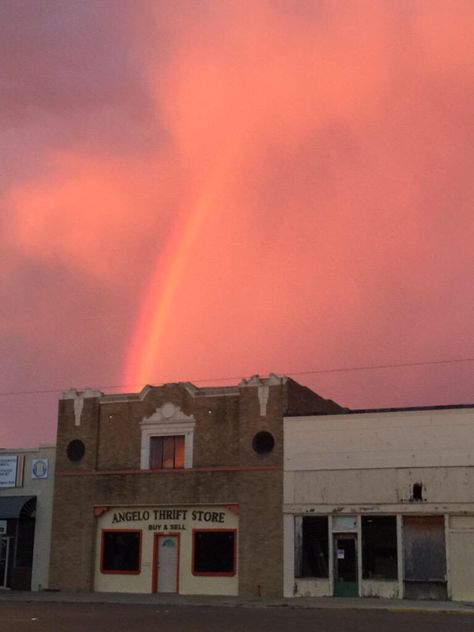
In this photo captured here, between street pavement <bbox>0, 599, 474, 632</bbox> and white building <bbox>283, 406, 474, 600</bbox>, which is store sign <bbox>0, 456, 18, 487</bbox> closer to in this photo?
street pavement <bbox>0, 599, 474, 632</bbox>

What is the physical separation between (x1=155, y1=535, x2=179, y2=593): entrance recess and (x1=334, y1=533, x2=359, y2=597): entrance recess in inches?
297

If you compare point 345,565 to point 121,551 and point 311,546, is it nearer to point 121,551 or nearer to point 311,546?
point 311,546

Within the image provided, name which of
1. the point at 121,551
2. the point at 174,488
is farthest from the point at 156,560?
the point at 174,488

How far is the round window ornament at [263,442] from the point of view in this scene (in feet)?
130

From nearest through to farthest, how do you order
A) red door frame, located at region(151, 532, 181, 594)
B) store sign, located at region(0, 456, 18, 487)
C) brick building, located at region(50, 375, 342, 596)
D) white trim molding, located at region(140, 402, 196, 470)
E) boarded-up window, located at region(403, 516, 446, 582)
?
boarded-up window, located at region(403, 516, 446, 582) → brick building, located at region(50, 375, 342, 596) → red door frame, located at region(151, 532, 181, 594) → white trim molding, located at region(140, 402, 196, 470) → store sign, located at region(0, 456, 18, 487)

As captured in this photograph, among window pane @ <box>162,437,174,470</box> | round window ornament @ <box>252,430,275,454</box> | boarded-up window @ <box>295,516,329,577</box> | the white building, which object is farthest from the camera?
window pane @ <box>162,437,174,470</box>

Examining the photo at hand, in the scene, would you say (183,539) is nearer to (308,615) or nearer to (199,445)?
(199,445)

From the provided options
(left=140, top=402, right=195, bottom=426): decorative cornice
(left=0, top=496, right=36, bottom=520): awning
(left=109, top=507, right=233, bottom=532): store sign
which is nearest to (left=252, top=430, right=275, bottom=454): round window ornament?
(left=109, top=507, right=233, bottom=532): store sign

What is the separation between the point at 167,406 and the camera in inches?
1670

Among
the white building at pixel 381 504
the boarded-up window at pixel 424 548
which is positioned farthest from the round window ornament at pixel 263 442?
the boarded-up window at pixel 424 548

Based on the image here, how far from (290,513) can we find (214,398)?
6.40 meters

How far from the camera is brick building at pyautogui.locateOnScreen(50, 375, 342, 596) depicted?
3928cm

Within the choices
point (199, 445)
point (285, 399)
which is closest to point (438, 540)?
point (285, 399)

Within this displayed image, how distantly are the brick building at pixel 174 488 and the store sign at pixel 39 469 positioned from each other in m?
1.02
